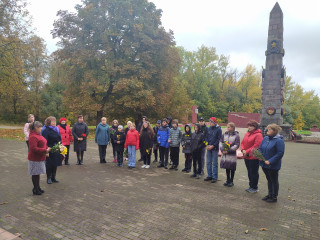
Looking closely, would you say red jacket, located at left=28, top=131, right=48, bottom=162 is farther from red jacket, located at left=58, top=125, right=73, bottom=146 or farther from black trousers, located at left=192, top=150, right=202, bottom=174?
→ black trousers, located at left=192, top=150, right=202, bottom=174

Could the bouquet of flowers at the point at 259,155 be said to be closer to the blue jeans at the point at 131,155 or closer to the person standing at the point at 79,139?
the blue jeans at the point at 131,155

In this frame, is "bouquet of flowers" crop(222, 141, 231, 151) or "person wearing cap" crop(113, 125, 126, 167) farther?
"person wearing cap" crop(113, 125, 126, 167)

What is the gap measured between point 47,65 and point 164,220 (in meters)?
40.6

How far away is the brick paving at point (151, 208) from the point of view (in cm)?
405

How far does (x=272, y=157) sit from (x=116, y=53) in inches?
845

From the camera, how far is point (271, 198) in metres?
5.67

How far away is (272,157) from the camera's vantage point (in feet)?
17.9

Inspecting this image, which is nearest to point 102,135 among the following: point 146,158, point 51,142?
point 146,158

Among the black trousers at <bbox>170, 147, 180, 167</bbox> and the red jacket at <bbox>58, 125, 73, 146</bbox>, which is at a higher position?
the red jacket at <bbox>58, 125, 73, 146</bbox>

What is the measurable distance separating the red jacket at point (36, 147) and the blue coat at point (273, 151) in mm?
5194

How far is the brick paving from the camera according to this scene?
13.3 feet

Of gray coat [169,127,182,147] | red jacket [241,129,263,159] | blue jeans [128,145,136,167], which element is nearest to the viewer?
red jacket [241,129,263,159]

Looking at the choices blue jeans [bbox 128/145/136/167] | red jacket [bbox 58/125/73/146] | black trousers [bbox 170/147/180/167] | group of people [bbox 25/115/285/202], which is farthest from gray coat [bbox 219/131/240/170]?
red jacket [bbox 58/125/73/146]

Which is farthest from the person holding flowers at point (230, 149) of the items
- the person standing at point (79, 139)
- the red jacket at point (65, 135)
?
the red jacket at point (65, 135)
